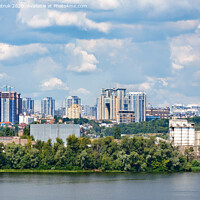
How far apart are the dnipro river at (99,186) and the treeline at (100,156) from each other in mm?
2960

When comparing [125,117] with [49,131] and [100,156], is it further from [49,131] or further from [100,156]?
[100,156]

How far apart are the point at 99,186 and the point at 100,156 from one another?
1288cm

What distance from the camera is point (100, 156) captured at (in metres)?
56.0

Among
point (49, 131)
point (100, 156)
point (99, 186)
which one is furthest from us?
point (49, 131)

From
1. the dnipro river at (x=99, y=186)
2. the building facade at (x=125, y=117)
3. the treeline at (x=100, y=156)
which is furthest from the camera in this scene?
the building facade at (x=125, y=117)

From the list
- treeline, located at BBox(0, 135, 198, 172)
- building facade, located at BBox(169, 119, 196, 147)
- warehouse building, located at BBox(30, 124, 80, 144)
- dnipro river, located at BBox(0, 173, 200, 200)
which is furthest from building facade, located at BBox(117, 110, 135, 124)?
dnipro river, located at BBox(0, 173, 200, 200)

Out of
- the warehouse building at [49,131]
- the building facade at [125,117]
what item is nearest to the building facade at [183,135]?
the warehouse building at [49,131]

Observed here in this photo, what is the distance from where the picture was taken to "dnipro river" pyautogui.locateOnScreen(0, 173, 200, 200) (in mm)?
38562

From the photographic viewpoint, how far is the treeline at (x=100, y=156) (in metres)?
54.9

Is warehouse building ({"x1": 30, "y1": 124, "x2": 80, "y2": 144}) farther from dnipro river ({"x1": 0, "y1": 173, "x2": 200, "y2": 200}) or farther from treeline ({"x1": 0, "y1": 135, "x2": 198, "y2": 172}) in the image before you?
dnipro river ({"x1": 0, "y1": 173, "x2": 200, "y2": 200})

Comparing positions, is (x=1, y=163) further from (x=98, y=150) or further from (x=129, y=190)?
(x=129, y=190)

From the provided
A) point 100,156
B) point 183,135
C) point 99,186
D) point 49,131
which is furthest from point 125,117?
point 99,186

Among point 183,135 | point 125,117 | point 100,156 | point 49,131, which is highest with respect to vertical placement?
point 125,117

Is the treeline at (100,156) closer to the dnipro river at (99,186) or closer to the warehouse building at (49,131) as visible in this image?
the dnipro river at (99,186)
